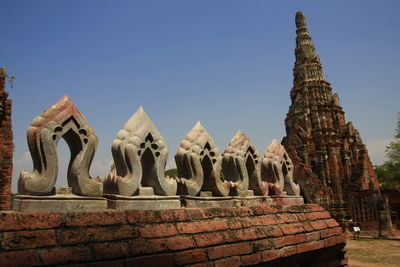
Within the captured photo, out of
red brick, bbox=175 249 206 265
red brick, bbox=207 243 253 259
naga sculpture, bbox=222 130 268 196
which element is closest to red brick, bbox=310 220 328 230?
naga sculpture, bbox=222 130 268 196

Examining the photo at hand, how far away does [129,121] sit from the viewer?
3.38 m

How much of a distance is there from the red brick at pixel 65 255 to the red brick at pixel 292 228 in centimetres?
246

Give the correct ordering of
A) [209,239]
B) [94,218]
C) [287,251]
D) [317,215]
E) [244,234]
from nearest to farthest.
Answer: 1. [94,218]
2. [209,239]
3. [244,234]
4. [287,251]
5. [317,215]

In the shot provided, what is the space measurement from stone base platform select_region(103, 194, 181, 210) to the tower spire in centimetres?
3464

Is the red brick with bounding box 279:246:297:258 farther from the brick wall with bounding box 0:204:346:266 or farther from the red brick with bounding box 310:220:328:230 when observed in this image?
the red brick with bounding box 310:220:328:230

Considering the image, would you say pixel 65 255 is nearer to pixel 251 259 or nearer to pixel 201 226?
pixel 201 226

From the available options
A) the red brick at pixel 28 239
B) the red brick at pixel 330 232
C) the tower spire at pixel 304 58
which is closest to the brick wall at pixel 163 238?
the red brick at pixel 28 239

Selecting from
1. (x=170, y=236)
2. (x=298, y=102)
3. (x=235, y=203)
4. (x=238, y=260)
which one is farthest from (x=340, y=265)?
(x=298, y=102)

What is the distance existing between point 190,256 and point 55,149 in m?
1.54

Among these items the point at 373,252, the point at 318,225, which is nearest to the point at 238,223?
the point at 318,225

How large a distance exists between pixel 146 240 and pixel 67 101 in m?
1.48

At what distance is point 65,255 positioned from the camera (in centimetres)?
230

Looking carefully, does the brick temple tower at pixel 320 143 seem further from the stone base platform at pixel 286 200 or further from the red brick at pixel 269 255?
the red brick at pixel 269 255

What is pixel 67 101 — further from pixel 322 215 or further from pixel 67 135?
pixel 322 215
